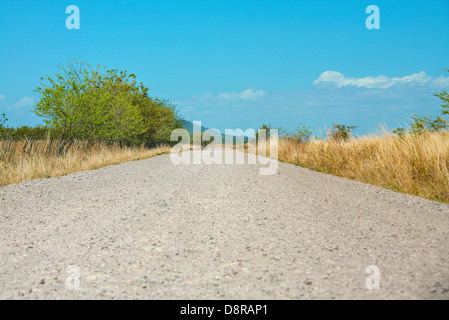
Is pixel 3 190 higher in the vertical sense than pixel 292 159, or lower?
lower

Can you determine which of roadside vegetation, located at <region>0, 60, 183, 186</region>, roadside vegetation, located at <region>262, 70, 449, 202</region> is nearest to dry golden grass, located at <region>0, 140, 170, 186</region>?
roadside vegetation, located at <region>0, 60, 183, 186</region>

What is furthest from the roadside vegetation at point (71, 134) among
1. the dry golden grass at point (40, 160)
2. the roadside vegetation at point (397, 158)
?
the roadside vegetation at point (397, 158)

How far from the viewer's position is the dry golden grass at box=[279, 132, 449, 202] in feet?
23.7

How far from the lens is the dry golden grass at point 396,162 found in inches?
285

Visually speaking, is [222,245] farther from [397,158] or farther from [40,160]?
[40,160]

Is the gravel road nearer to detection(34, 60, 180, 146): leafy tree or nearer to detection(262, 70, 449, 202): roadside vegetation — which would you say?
detection(262, 70, 449, 202): roadside vegetation

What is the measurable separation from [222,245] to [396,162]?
6830 mm

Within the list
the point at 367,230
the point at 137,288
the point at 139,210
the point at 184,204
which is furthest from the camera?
the point at 184,204

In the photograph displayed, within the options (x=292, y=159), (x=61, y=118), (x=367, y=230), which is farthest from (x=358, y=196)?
(x=61, y=118)

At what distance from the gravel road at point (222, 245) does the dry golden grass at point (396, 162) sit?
3.21 ft

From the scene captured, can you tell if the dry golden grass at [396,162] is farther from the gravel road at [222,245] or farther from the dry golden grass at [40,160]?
the dry golden grass at [40,160]
